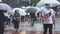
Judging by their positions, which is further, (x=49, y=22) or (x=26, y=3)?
(x=26, y=3)

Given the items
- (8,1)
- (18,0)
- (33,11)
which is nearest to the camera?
(33,11)

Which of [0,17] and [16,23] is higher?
[0,17]

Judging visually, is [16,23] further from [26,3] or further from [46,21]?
[26,3]

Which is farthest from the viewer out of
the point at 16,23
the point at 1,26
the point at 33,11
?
the point at 33,11

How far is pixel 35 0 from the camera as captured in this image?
59.7 meters

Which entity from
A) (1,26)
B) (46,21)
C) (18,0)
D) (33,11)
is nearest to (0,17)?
(1,26)

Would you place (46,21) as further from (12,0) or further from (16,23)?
(12,0)

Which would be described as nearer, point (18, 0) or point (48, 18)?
point (48, 18)

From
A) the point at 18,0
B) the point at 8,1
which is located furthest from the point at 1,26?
the point at 18,0

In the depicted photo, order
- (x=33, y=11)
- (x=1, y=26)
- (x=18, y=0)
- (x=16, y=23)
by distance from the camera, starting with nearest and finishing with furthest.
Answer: (x=1, y=26)
(x=16, y=23)
(x=33, y=11)
(x=18, y=0)

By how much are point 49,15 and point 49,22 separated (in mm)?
264

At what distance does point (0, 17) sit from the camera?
9289 millimetres

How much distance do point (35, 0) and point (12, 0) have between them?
5.37 meters

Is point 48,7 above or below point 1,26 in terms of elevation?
above
